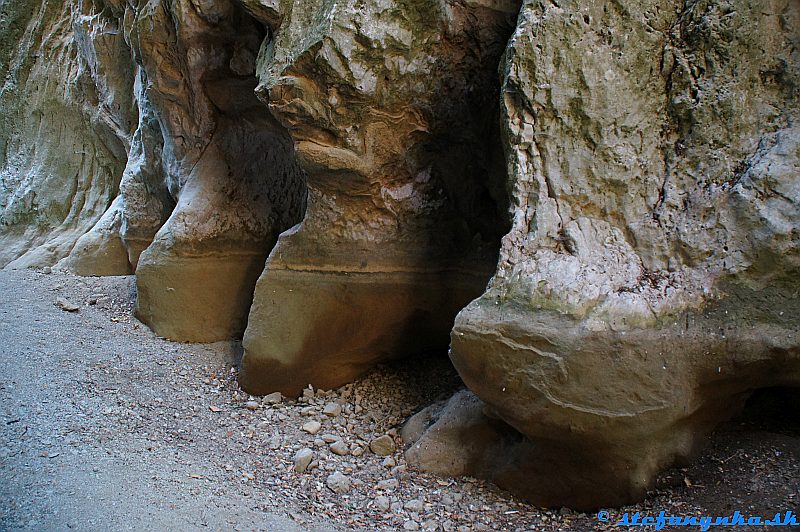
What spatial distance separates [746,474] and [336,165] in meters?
1.68

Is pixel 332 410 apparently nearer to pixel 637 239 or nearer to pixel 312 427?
pixel 312 427

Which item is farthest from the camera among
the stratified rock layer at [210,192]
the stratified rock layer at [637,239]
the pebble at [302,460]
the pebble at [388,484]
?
the stratified rock layer at [210,192]

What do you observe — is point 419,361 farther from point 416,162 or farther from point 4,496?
point 4,496

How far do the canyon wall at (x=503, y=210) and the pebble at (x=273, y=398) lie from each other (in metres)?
0.05

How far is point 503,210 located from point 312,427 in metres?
1.11

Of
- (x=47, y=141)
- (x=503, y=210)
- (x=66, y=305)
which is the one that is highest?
(x=503, y=210)

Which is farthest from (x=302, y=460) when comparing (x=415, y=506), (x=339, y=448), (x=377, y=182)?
(x=377, y=182)

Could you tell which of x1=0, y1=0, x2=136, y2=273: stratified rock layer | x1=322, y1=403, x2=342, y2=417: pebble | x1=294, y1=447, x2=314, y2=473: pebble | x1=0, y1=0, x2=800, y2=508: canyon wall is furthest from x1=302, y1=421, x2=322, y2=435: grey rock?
x1=0, y1=0, x2=136, y2=273: stratified rock layer

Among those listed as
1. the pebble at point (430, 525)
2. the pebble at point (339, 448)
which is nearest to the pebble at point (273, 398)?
the pebble at point (339, 448)

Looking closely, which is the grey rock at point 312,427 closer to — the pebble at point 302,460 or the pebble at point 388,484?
the pebble at point 302,460

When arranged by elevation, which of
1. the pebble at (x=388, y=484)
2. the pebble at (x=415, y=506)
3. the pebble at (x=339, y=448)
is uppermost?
the pebble at (x=415, y=506)

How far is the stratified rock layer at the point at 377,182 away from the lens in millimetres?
2281

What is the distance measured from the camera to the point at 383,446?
2195mm

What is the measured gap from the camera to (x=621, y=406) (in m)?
1.59
